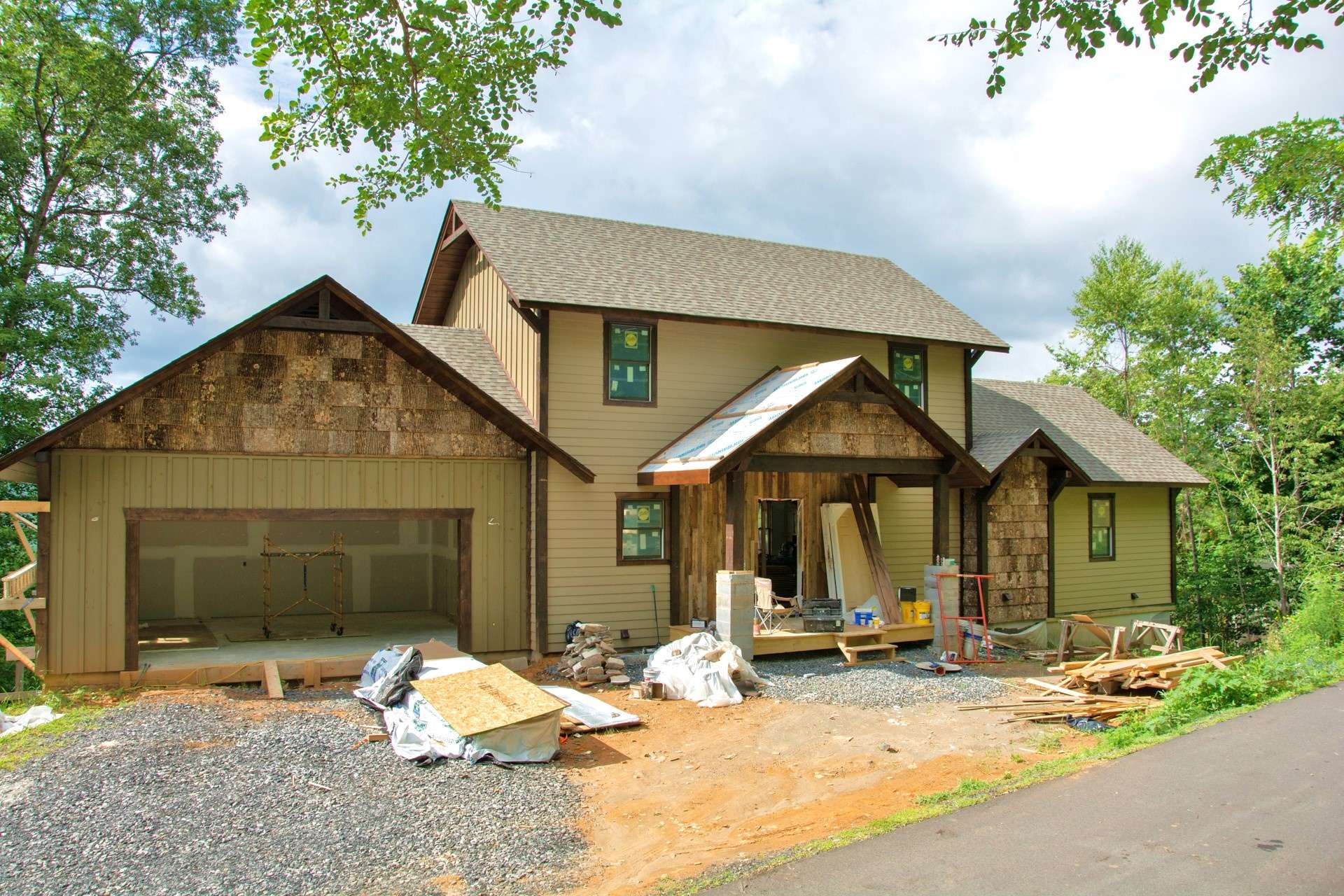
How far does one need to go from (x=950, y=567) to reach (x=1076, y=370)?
26596 mm

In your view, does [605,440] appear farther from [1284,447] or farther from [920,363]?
[1284,447]

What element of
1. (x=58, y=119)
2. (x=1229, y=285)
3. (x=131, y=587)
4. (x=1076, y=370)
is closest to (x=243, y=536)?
(x=131, y=587)

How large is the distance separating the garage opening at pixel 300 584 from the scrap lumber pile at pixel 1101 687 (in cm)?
752

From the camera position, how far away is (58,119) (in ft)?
69.0

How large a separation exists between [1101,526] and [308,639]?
15.6m

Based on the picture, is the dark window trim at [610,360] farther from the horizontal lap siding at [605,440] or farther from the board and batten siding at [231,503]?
the board and batten siding at [231,503]

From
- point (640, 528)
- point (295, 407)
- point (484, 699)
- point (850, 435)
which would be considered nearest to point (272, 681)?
point (295, 407)

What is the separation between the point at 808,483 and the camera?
1605 cm

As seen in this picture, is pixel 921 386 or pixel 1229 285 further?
pixel 1229 285

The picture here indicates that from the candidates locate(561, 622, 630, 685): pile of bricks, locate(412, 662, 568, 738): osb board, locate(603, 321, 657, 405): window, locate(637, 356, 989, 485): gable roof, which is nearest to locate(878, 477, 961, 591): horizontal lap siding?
locate(637, 356, 989, 485): gable roof

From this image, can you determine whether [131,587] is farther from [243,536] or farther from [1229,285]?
[1229,285]

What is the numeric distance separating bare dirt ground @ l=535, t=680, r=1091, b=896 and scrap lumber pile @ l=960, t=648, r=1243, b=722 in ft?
1.80

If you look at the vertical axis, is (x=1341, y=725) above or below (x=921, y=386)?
below

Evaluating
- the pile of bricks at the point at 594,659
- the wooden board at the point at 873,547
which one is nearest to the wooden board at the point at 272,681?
the pile of bricks at the point at 594,659
